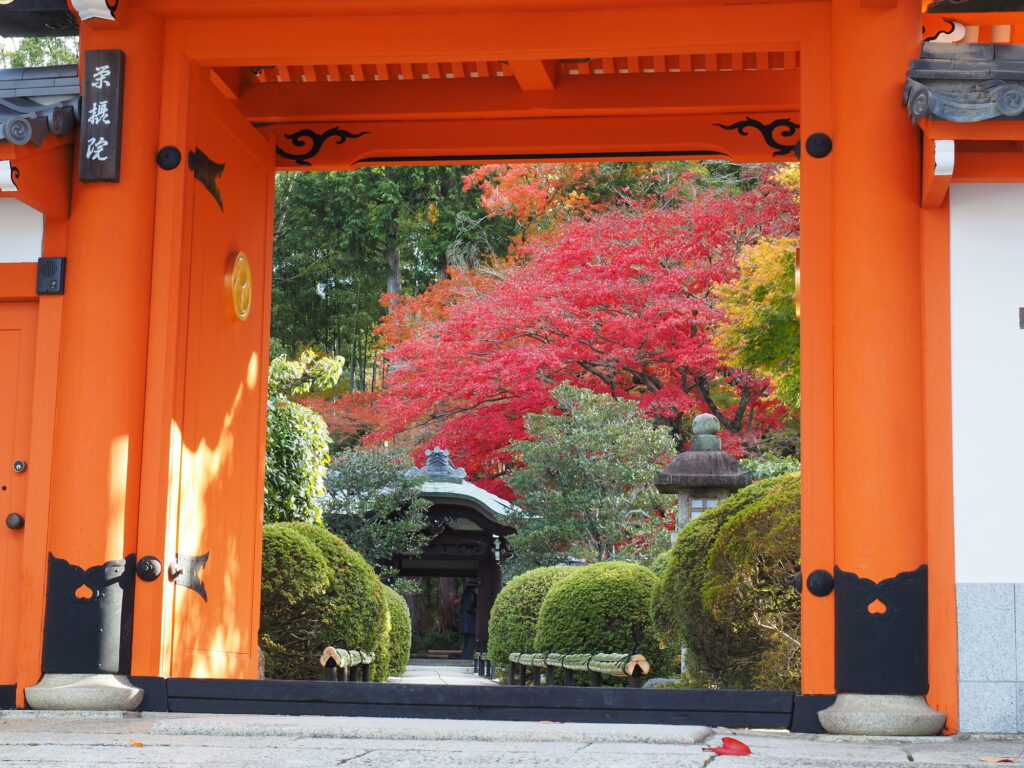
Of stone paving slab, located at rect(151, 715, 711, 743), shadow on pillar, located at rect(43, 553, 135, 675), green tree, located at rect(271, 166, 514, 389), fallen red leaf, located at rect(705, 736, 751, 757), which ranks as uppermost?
Answer: green tree, located at rect(271, 166, 514, 389)

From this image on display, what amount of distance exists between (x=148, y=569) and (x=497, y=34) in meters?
2.30

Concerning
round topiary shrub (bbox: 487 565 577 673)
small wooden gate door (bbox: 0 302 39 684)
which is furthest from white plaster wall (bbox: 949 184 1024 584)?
round topiary shrub (bbox: 487 565 577 673)

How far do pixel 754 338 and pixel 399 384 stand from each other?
269 inches

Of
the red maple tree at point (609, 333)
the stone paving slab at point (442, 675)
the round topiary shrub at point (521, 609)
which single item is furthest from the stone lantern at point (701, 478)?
the stone paving slab at point (442, 675)

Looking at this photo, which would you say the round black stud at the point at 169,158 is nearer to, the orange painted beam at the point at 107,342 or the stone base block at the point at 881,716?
the orange painted beam at the point at 107,342

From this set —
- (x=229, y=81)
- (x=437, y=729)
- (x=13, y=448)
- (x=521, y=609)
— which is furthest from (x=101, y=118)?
(x=521, y=609)

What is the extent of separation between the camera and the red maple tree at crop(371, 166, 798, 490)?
1365 cm

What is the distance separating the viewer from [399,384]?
15641 mm

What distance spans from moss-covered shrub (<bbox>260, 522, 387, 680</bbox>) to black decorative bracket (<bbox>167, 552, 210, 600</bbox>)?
2.28 metres

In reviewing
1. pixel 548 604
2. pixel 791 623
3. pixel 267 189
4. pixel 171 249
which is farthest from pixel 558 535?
pixel 171 249

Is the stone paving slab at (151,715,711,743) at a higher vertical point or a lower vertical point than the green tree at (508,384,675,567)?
lower

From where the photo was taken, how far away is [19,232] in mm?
4430

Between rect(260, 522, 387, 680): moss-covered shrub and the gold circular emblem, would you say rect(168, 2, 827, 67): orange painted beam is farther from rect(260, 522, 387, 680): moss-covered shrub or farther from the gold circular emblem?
rect(260, 522, 387, 680): moss-covered shrub

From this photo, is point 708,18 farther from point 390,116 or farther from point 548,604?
point 548,604
